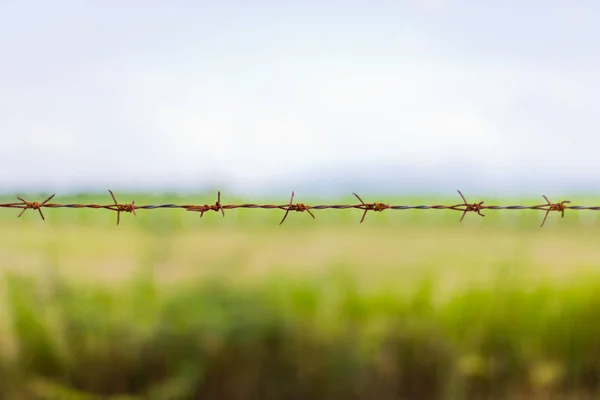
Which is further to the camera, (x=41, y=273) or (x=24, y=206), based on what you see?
(x=41, y=273)

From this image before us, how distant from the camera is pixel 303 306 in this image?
354cm

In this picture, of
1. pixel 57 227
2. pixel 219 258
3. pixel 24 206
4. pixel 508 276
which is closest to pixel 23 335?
pixel 57 227

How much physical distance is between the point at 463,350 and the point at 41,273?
2278 mm

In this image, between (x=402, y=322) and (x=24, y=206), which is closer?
(x=24, y=206)

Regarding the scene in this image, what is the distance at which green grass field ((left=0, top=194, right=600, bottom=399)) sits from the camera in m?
3.38

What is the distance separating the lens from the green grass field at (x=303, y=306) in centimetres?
338

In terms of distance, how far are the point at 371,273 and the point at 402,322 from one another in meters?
0.31

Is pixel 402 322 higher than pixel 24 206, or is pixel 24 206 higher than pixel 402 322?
pixel 24 206

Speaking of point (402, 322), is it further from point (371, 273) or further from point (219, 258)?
point (219, 258)

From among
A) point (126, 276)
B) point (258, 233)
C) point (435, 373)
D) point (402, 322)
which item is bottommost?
point (435, 373)

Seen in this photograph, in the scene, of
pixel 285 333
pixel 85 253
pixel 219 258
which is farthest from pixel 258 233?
pixel 85 253

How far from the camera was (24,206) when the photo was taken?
2.34 m

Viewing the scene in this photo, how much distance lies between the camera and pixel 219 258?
3.44 metres

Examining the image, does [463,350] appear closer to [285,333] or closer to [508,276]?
[508,276]
